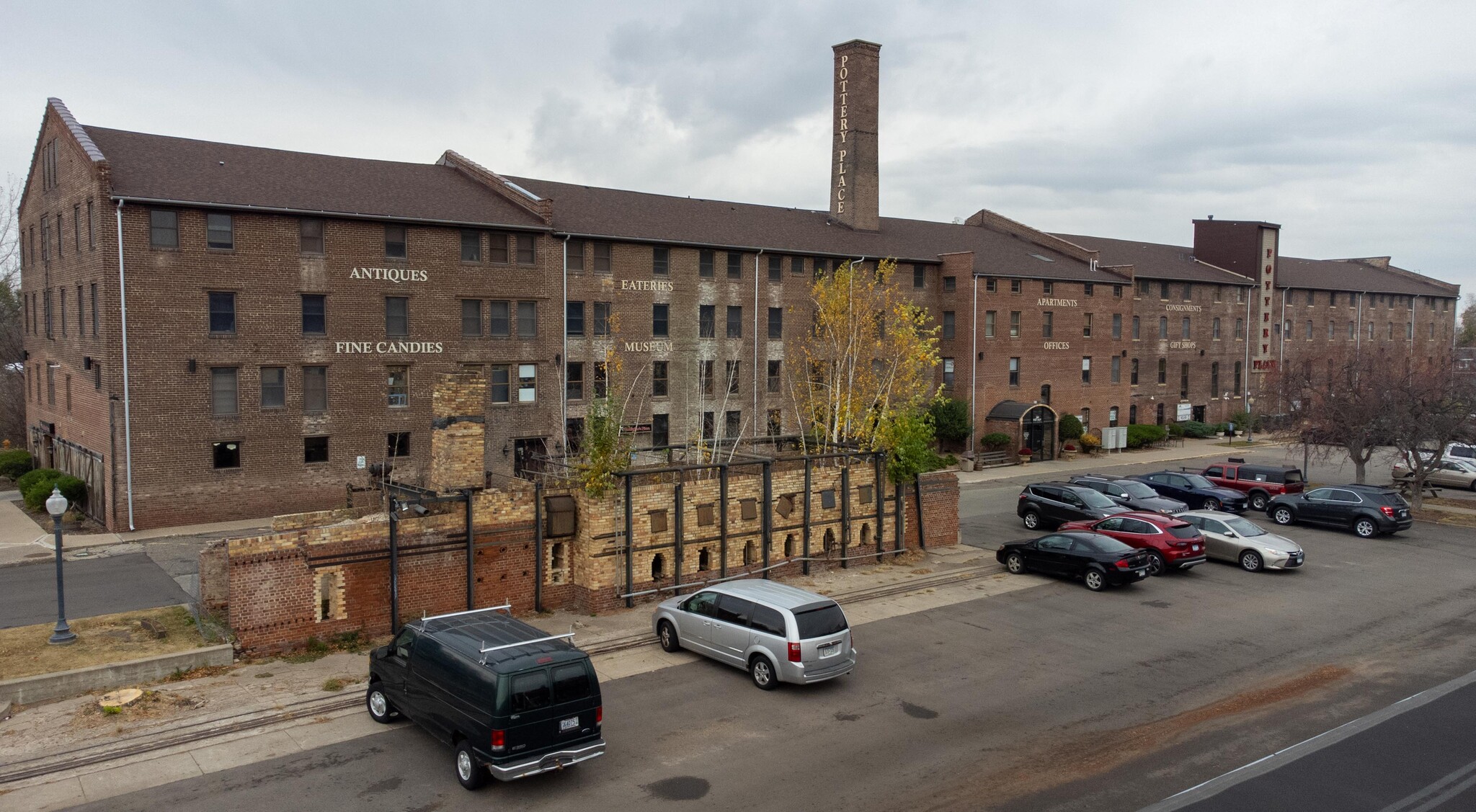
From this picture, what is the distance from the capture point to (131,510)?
31.0 meters

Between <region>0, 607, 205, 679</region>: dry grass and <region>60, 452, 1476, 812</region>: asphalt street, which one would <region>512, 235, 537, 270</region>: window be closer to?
<region>0, 607, 205, 679</region>: dry grass

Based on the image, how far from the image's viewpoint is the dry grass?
15.9 meters

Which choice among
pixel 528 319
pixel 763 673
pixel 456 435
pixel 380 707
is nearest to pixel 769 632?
pixel 763 673

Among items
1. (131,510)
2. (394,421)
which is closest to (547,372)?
(394,421)

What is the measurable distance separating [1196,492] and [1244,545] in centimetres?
979

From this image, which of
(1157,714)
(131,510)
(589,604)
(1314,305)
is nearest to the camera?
(1157,714)

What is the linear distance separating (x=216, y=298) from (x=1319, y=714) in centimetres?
3332

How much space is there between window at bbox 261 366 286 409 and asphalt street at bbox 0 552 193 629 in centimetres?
760

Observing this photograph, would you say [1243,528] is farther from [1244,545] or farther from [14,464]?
[14,464]

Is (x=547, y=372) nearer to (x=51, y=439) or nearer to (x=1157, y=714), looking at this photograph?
(x=51, y=439)

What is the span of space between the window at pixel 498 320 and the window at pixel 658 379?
715cm

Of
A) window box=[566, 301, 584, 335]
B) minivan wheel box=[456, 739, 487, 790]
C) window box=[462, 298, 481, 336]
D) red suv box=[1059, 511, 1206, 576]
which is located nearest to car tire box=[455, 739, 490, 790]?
minivan wheel box=[456, 739, 487, 790]

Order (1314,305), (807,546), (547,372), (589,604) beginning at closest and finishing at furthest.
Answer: (589,604), (807,546), (547,372), (1314,305)

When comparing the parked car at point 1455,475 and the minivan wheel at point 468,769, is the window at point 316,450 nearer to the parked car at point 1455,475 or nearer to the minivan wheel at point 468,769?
the minivan wheel at point 468,769
